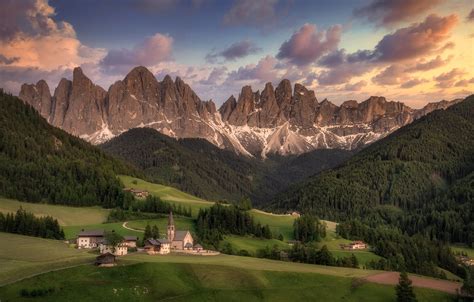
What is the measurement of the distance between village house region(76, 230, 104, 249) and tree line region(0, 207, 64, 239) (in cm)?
1318

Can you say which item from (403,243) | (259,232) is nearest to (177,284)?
(259,232)

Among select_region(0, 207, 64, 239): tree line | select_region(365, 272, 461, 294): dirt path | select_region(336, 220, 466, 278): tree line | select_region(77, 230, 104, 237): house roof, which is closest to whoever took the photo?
select_region(365, 272, 461, 294): dirt path

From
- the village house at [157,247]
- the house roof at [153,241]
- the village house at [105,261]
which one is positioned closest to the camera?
the village house at [105,261]

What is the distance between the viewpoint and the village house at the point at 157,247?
135m

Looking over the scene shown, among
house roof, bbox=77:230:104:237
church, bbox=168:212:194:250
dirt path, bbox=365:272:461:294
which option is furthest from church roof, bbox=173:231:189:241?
dirt path, bbox=365:272:461:294

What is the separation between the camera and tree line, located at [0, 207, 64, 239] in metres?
156

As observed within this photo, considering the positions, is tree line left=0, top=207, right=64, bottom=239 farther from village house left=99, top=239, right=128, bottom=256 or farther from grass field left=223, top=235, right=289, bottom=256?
grass field left=223, top=235, right=289, bottom=256

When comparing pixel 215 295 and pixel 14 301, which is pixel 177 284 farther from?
pixel 14 301

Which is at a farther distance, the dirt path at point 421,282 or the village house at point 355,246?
the village house at point 355,246

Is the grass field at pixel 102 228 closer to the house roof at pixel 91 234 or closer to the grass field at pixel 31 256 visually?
the house roof at pixel 91 234

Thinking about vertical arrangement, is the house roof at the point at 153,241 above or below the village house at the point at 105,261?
above

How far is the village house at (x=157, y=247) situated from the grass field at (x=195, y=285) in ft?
78.5

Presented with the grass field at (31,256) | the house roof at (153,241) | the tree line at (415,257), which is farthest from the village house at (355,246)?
the grass field at (31,256)

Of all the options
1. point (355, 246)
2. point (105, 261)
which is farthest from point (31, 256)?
point (355, 246)
